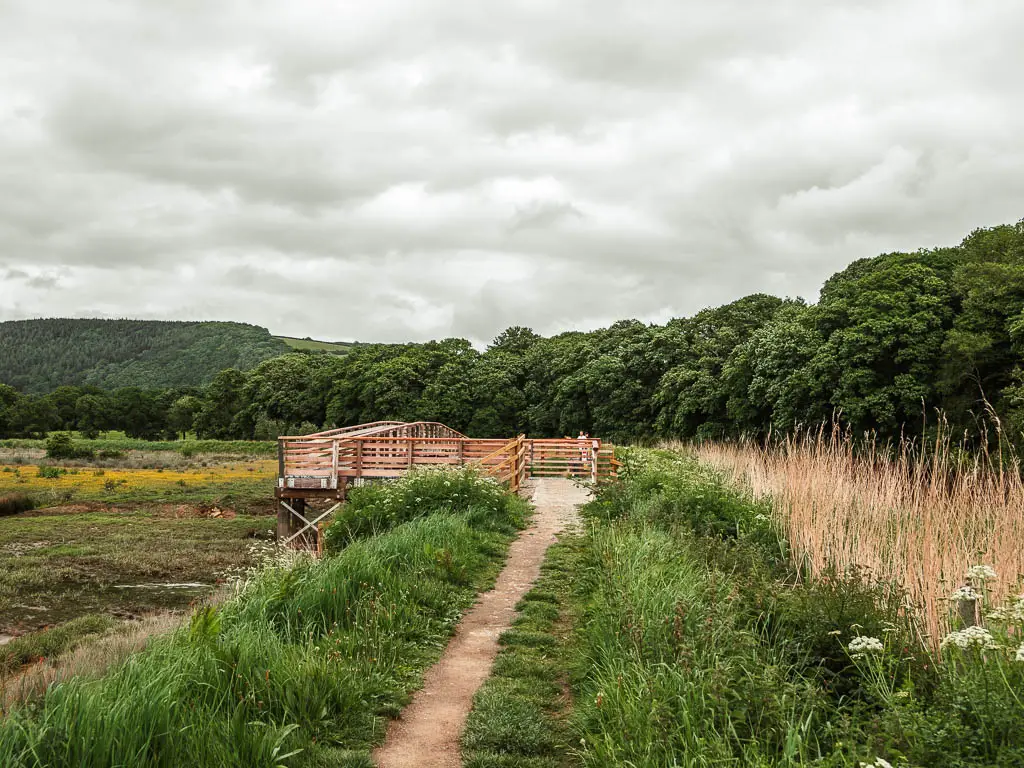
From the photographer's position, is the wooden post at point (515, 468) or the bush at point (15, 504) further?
the bush at point (15, 504)

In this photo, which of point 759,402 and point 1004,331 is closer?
point 1004,331

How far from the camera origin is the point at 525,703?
5.60m

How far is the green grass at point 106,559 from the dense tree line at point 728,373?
1668 centimetres

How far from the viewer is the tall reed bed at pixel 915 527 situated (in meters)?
5.45

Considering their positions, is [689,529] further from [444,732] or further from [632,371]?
[632,371]

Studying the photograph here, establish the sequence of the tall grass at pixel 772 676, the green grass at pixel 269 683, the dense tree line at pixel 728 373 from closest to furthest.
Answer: the tall grass at pixel 772 676, the green grass at pixel 269 683, the dense tree line at pixel 728 373

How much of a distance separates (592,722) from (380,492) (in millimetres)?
10234

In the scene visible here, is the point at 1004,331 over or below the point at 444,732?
over

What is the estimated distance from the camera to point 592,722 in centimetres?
491

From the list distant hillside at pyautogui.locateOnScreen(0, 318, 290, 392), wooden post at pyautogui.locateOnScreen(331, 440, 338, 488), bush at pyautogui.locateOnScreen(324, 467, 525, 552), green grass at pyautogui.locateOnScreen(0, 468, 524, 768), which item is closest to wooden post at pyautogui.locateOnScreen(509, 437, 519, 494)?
bush at pyautogui.locateOnScreen(324, 467, 525, 552)

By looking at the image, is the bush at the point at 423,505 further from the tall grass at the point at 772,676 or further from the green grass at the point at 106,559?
the tall grass at the point at 772,676

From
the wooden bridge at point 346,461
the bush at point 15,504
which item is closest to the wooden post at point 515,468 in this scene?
the wooden bridge at point 346,461

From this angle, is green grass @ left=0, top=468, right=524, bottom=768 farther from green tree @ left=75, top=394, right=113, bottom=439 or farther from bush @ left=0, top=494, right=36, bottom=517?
green tree @ left=75, top=394, right=113, bottom=439

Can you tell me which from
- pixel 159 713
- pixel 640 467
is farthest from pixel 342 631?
pixel 640 467
